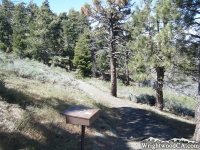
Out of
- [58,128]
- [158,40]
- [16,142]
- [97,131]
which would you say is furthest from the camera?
[158,40]

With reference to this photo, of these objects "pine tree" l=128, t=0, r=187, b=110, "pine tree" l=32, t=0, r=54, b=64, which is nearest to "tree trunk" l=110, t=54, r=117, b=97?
"pine tree" l=128, t=0, r=187, b=110

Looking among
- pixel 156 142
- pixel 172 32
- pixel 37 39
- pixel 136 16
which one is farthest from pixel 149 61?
pixel 37 39

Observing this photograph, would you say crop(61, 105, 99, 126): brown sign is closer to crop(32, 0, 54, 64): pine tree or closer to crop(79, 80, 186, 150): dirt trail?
crop(79, 80, 186, 150): dirt trail

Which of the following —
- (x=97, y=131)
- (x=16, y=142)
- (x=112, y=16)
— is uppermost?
(x=112, y=16)

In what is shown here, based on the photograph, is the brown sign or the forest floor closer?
the brown sign

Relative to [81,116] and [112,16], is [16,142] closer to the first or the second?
[81,116]

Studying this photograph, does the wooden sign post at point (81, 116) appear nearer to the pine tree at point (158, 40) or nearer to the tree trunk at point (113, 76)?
the pine tree at point (158, 40)

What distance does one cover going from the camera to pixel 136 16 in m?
9.41

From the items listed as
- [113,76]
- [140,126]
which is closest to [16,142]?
[140,126]

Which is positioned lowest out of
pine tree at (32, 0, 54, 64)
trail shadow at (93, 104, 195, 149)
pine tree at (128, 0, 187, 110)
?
trail shadow at (93, 104, 195, 149)

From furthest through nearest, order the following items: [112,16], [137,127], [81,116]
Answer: [112,16], [137,127], [81,116]

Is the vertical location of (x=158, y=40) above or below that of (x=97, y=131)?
above

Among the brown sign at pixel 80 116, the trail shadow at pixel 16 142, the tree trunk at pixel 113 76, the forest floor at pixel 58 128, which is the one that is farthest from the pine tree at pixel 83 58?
the brown sign at pixel 80 116

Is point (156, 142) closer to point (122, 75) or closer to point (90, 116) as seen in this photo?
point (90, 116)
